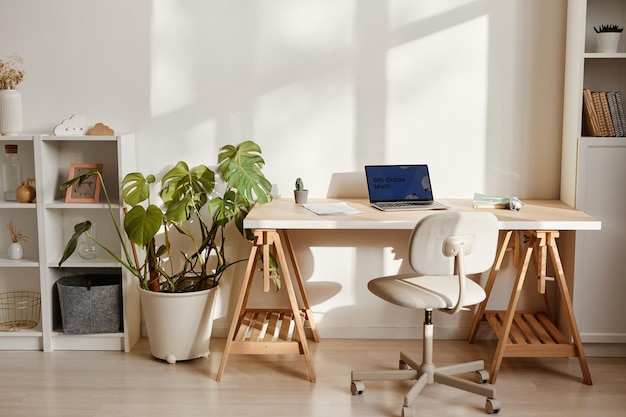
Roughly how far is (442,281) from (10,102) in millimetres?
2287

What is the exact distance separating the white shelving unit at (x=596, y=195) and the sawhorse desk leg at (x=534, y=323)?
0.71 feet

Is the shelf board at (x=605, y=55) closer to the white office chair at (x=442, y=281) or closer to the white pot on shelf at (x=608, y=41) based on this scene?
the white pot on shelf at (x=608, y=41)

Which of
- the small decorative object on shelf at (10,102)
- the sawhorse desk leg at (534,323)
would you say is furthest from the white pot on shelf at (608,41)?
the small decorative object on shelf at (10,102)

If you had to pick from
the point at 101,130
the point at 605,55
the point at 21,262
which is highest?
the point at 605,55

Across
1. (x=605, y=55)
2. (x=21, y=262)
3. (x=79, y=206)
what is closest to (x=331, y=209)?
(x=79, y=206)

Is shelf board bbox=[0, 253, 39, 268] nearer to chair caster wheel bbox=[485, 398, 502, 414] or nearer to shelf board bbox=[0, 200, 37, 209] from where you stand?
shelf board bbox=[0, 200, 37, 209]

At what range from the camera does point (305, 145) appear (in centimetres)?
404

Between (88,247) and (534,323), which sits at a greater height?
(88,247)

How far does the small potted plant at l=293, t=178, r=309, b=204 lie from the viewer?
12.5 ft

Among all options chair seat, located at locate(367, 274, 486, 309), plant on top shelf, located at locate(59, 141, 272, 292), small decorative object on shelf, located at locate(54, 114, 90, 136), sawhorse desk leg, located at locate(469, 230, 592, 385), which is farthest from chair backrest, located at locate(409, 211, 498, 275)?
small decorative object on shelf, located at locate(54, 114, 90, 136)

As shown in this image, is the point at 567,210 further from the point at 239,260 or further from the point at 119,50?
the point at 119,50

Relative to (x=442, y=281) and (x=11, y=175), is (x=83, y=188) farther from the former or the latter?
(x=442, y=281)

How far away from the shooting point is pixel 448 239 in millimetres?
2975

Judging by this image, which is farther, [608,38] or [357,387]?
[608,38]
